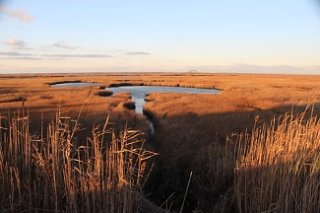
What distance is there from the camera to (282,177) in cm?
667

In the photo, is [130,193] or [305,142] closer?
[130,193]

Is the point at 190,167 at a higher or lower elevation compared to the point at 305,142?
lower

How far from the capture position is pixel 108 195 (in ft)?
18.2

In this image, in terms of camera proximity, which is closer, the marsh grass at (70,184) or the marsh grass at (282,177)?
the marsh grass at (70,184)

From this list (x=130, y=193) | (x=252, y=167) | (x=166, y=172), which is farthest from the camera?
(x=166, y=172)

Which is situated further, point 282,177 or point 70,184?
point 282,177

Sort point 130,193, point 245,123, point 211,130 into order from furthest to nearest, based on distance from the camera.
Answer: point 245,123 < point 211,130 < point 130,193

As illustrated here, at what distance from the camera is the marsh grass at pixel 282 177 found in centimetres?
653

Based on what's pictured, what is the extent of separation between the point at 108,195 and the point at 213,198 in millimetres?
3959

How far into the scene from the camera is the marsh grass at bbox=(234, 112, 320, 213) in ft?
21.4

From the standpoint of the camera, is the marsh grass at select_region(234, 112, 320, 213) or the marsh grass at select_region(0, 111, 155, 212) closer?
the marsh grass at select_region(0, 111, 155, 212)

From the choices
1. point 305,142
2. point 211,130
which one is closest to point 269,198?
point 305,142

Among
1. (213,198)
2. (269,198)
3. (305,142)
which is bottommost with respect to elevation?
(213,198)

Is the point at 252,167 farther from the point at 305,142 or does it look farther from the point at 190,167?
the point at 190,167
